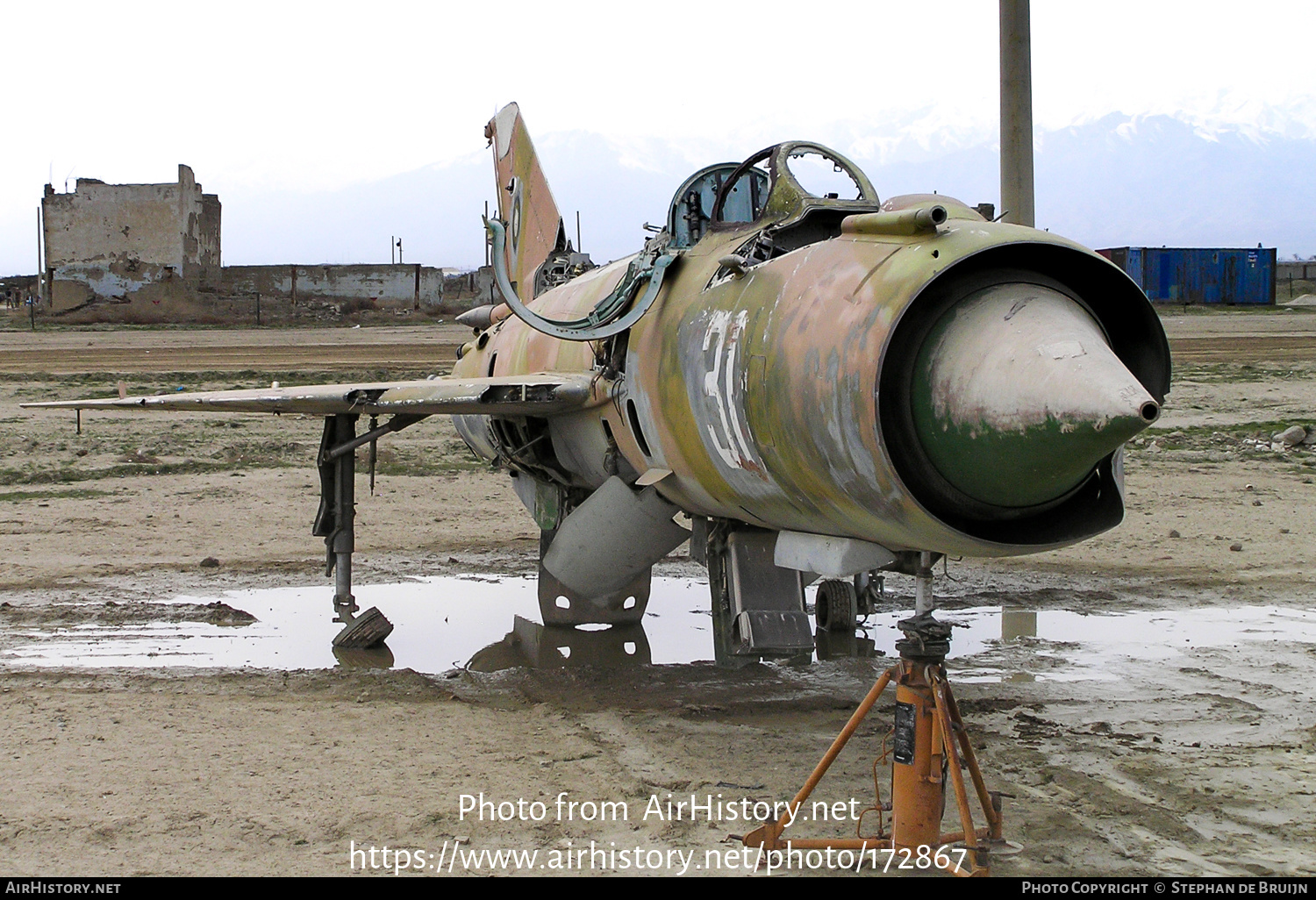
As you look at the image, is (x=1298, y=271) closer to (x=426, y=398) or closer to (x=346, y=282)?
(x=346, y=282)

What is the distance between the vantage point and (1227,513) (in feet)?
44.4

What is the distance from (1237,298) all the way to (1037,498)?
52688 millimetres

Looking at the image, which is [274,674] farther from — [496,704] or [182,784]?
[182,784]

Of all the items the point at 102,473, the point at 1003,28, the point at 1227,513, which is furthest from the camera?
the point at 102,473

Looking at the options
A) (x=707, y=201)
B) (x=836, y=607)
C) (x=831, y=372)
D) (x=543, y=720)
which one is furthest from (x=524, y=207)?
(x=831, y=372)

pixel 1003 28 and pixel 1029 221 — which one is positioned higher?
pixel 1003 28

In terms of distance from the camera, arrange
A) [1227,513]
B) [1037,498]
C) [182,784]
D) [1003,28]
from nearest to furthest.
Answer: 1. [1037,498]
2. [182,784]
3. [1003,28]
4. [1227,513]

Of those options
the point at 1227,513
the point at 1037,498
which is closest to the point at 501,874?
the point at 1037,498

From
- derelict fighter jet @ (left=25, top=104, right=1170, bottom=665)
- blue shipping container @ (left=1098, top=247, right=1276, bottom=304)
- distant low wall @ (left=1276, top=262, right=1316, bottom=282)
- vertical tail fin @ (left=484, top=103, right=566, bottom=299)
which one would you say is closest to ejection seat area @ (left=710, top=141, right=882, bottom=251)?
derelict fighter jet @ (left=25, top=104, right=1170, bottom=665)

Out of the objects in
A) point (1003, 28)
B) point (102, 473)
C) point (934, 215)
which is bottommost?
point (102, 473)

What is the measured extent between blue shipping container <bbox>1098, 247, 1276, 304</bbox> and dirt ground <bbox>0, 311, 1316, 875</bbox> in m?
39.1

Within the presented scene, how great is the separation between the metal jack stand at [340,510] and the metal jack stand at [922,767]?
511 cm

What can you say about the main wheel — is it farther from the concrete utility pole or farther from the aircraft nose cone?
the aircraft nose cone

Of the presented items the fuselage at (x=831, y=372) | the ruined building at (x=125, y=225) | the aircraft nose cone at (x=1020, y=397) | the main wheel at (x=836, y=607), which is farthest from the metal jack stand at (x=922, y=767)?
the ruined building at (x=125, y=225)
